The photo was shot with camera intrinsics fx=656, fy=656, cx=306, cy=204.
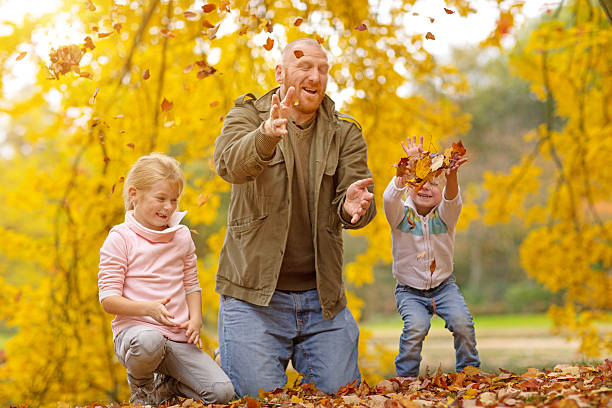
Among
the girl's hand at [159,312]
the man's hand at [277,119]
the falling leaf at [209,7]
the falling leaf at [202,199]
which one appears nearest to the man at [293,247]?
the man's hand at [277,119]

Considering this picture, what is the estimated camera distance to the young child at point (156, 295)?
9.82 ft

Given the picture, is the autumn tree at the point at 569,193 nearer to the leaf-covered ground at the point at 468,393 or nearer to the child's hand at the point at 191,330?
the leaf-covered ground at the point at 468,393

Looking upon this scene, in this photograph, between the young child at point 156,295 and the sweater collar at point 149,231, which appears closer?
the young child at point 156,295

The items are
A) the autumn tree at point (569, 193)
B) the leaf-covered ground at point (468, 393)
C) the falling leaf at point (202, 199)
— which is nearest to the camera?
the leaf-covered ground at point (468, 393)

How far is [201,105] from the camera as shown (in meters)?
6.10

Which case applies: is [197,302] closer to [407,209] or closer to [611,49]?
[407,209]

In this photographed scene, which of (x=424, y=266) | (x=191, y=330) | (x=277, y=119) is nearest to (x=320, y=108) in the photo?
(x=277, y=119)

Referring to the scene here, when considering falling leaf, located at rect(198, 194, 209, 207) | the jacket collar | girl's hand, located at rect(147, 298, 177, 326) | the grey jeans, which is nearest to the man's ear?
the jacket collar

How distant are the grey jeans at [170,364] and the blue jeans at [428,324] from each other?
96cm

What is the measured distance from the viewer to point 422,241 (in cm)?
358

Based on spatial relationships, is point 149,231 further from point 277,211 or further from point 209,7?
point 209,7

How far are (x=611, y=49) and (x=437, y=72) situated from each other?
5.77 feet

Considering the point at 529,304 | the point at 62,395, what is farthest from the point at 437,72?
the point at 529,304

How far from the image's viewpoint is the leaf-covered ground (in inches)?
93.7
